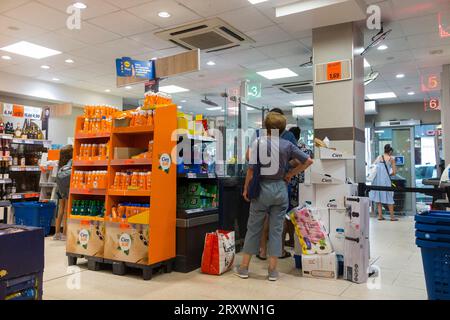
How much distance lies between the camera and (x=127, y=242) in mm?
3711

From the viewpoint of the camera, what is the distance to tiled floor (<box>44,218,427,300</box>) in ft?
10.4

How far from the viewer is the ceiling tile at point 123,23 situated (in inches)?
210

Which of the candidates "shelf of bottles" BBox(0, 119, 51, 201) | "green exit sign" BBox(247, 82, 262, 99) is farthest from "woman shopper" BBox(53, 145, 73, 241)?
"green exit sign" BBox(247, 82, 262, 99)

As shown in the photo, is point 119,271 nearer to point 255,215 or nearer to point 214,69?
point 255,215

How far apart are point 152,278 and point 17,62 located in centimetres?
623

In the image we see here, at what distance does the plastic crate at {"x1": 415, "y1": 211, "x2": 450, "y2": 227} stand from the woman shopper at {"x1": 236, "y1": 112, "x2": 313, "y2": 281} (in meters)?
1.33

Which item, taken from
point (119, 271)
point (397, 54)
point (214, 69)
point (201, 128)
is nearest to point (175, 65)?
point (201, 128)

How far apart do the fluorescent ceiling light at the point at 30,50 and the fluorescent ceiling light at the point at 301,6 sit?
438 cm

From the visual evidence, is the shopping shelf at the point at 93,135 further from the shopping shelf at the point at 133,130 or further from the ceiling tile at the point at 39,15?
the ceiling tile at the point at 39,15

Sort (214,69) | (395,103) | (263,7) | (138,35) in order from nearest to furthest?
(263,7) → (138,35) → (214,69) → (395,103)

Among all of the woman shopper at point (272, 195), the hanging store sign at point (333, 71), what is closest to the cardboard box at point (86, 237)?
the woman shopper at point (272, 195)

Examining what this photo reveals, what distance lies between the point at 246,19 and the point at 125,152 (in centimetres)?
281

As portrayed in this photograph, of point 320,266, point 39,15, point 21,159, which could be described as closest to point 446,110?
point 320,266
